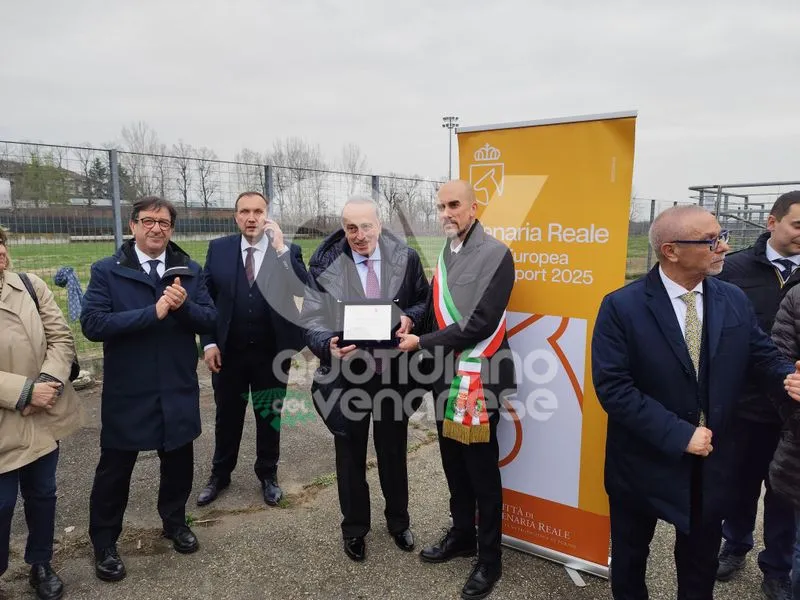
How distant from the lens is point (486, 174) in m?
2.90

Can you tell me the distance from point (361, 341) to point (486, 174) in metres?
1.15

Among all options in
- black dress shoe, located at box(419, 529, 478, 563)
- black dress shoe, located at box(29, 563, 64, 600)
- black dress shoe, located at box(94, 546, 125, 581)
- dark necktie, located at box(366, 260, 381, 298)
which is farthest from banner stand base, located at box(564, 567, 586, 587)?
black dress shoe, located at box(29, 563, 64, 600)

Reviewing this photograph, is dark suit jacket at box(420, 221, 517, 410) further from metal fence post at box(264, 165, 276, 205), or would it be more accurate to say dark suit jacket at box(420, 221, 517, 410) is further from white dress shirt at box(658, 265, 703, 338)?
metal fence post at box(264, 165, 276, 205)

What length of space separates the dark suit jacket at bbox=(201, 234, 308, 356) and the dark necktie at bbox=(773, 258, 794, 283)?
2.67 meters

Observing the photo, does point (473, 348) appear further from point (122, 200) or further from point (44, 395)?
point (122, 200)

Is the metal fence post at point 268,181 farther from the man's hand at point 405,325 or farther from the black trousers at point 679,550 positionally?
the black trousers at point 679,550

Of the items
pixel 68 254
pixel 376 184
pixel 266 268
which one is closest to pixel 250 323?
pixel 266 268

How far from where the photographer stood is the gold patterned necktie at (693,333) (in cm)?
205

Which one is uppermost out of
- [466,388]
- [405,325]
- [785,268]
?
[785,268]

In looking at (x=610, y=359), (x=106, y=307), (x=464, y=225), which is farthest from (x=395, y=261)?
(x=106, y=307)

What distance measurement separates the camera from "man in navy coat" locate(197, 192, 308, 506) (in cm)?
345

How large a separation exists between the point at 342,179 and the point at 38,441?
4852 mm

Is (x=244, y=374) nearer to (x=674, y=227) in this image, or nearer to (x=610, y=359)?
(x=610, y=359)

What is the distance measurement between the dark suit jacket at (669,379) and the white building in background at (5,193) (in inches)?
202
